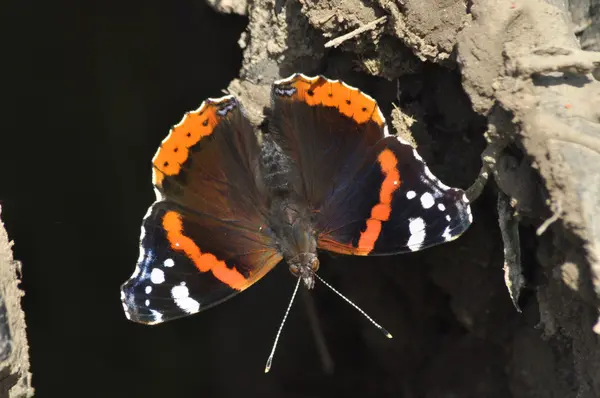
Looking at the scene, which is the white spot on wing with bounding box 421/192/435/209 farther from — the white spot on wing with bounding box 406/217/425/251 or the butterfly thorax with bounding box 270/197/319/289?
the butterfly thorax with bounding box 270/197/319/289

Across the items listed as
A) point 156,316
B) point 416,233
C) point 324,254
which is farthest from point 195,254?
point 324,254

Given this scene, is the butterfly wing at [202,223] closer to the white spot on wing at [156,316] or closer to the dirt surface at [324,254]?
the white spot on wing at [156,316]

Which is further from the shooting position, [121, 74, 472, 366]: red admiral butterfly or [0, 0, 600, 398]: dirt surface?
[121, 74, 472, 366]: red admiral butterfly

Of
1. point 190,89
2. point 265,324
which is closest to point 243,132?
point 190,89

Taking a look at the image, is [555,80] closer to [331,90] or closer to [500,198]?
[500,198]

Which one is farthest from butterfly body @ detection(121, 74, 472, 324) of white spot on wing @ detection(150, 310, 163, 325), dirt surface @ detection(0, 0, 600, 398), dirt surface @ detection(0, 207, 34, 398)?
dirt surface @ detection(0, 207, 34, 398)

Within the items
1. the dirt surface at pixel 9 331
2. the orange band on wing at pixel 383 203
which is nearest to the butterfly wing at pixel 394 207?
the orange band on wing at pixel 383 203

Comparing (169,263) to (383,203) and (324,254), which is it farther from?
(324,254)
